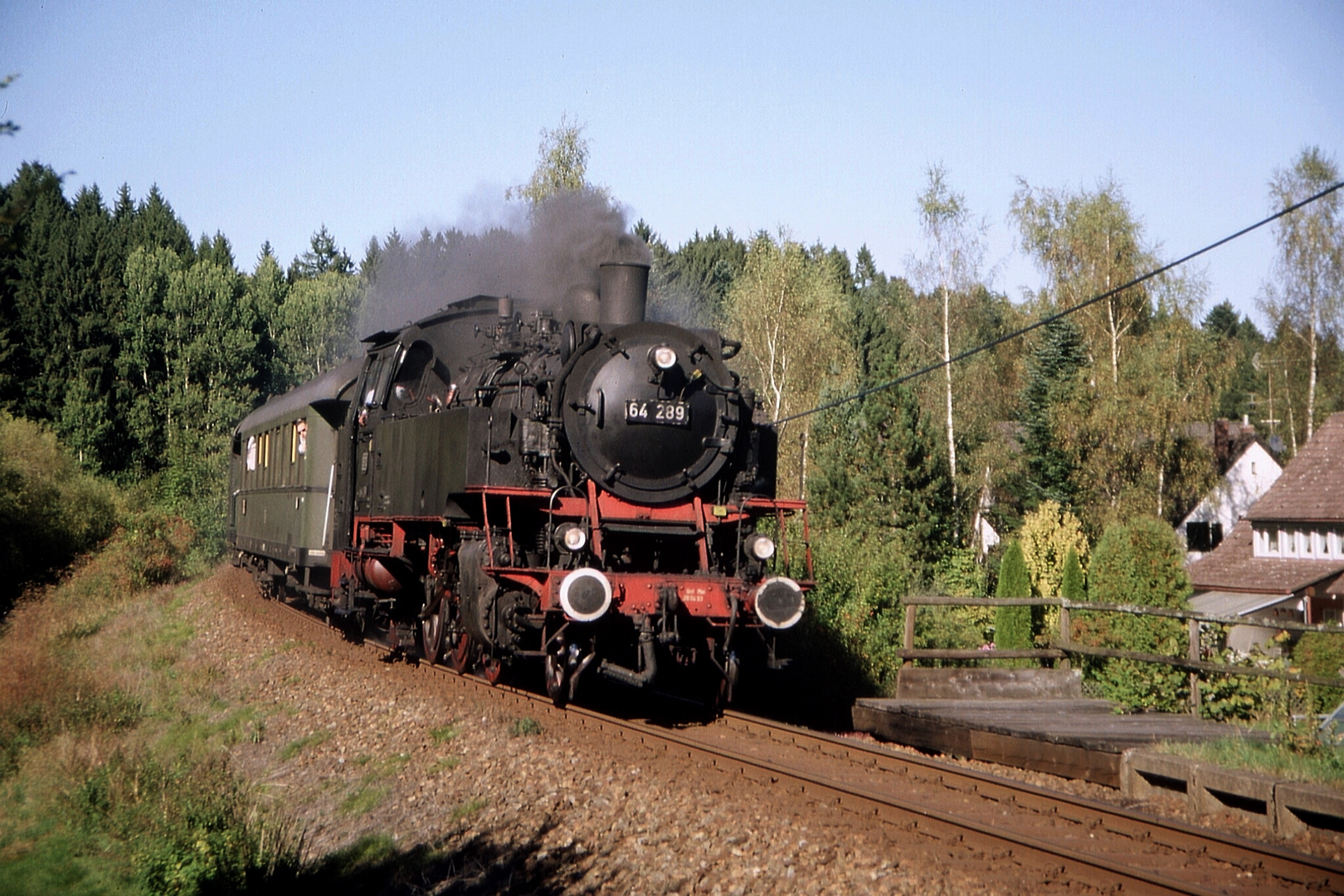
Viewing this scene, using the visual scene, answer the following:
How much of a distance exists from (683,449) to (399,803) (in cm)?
354

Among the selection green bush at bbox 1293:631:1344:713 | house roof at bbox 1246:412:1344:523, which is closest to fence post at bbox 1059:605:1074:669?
green bush at bbox 1293:631:1344:713

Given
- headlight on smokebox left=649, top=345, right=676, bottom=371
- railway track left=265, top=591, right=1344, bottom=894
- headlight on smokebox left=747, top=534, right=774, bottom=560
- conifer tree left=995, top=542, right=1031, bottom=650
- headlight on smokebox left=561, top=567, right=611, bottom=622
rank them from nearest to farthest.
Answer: railway track left=265, top=591, right=1344, bottom=894 < headlight on smokebox left=561, top=567, right=611, bottom=622 < headlight on smokebox left=649, top=345, right=676, bottom=371 < headlight on smokebox left=747, top=534, right=774, bottom=560 < conifer tree left=995, top=542, right=1031, bottom=650

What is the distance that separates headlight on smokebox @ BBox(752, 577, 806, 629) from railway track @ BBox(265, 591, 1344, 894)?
2.91 feet

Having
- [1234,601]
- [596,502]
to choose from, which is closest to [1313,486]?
[1234,601]

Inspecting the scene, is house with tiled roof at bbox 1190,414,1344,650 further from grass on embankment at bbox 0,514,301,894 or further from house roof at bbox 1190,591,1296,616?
grass on embankment at bbox 0,514,301,894

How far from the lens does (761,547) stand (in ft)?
31.0

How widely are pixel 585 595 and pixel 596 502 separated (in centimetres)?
107

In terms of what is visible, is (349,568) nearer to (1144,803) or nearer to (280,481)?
(280,481)

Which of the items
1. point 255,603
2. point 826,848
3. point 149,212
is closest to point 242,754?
point 826,848

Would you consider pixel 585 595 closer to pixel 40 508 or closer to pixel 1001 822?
pixel 1001 822

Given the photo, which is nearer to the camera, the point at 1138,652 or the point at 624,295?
the point at 1138,652

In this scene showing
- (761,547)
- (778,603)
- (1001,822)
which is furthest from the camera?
(761,547)

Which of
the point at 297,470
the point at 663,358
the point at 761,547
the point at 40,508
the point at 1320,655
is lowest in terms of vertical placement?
the point at 1320,655

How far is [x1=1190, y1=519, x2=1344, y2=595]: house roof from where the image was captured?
30016 mm
